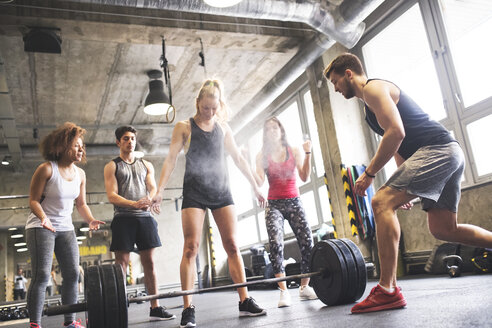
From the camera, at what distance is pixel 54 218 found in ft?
8.15

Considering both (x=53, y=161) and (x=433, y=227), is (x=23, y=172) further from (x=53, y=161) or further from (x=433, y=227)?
(x=433, y=227)

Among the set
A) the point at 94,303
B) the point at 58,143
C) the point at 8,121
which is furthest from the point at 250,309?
the point at 8,121

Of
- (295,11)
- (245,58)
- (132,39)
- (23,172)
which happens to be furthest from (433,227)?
(23,172)

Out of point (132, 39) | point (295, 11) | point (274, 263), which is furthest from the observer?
point (132, 39)

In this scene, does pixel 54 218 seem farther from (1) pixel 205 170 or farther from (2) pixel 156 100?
(2) pixel 156 100

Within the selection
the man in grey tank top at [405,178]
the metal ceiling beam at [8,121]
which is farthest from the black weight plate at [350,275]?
the metal ceiling beam at [8,121]

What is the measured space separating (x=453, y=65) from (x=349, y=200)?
1.90 m

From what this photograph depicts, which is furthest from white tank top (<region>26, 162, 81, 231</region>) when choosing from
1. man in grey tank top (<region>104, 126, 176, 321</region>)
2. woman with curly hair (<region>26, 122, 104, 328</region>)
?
man in grey tank top (<region>104, 126, 176, 321</region>)

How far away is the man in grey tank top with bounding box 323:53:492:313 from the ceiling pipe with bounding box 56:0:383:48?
8.68 ft

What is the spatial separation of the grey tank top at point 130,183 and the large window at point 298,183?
108 inches

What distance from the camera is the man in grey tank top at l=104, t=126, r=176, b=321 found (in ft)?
9.57

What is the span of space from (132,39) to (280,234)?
3.39 meters

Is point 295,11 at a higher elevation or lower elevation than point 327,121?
higher

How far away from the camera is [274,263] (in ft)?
10.4
